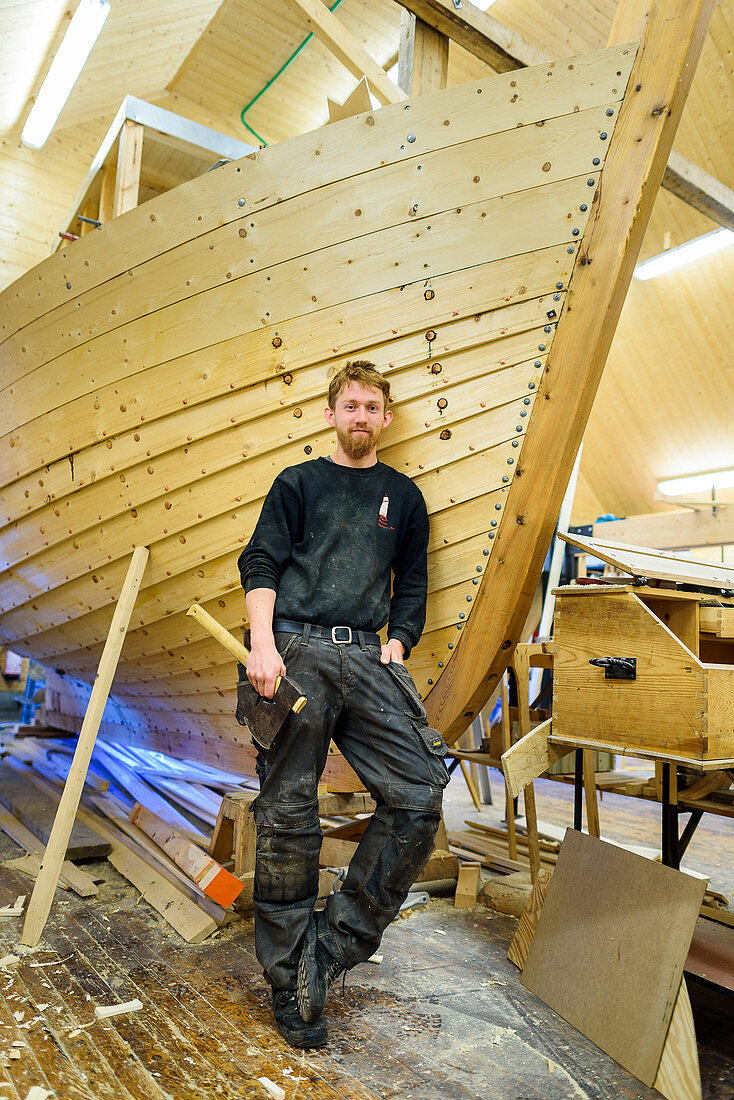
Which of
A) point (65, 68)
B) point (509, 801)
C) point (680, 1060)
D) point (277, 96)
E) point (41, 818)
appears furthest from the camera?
point (277, 96)

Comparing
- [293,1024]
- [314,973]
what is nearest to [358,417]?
[314,973]

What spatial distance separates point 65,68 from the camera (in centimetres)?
520

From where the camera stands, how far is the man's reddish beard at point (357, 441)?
1.94 metres

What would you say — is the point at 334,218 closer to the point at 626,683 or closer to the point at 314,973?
the point at 626,683

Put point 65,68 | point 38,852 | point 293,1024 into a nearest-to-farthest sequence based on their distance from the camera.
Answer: point 293,1024 < point 38,852 < point 65,68

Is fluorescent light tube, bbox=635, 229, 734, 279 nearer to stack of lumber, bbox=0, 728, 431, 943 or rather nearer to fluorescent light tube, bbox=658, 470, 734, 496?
fluorescent light tube, bbox=658, 470, 734, 496

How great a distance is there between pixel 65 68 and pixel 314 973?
5.85m

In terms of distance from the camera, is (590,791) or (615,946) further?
(590,791)

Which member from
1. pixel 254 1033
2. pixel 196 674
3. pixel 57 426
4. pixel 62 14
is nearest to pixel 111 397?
pixel 57 426

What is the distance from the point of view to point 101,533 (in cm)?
274

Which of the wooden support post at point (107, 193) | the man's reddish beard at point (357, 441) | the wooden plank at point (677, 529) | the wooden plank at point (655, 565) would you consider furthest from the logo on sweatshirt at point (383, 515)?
the wooden plank at point (677, 529)

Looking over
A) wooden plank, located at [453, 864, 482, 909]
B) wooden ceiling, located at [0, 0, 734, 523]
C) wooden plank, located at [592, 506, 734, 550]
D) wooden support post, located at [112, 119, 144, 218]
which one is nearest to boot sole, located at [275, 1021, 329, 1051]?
wooden plank, located at [453, 864, 482, 909]

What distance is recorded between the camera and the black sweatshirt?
1.84 meters

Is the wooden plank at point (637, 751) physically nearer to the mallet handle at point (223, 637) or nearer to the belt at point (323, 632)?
the belt at point (323, 632)
